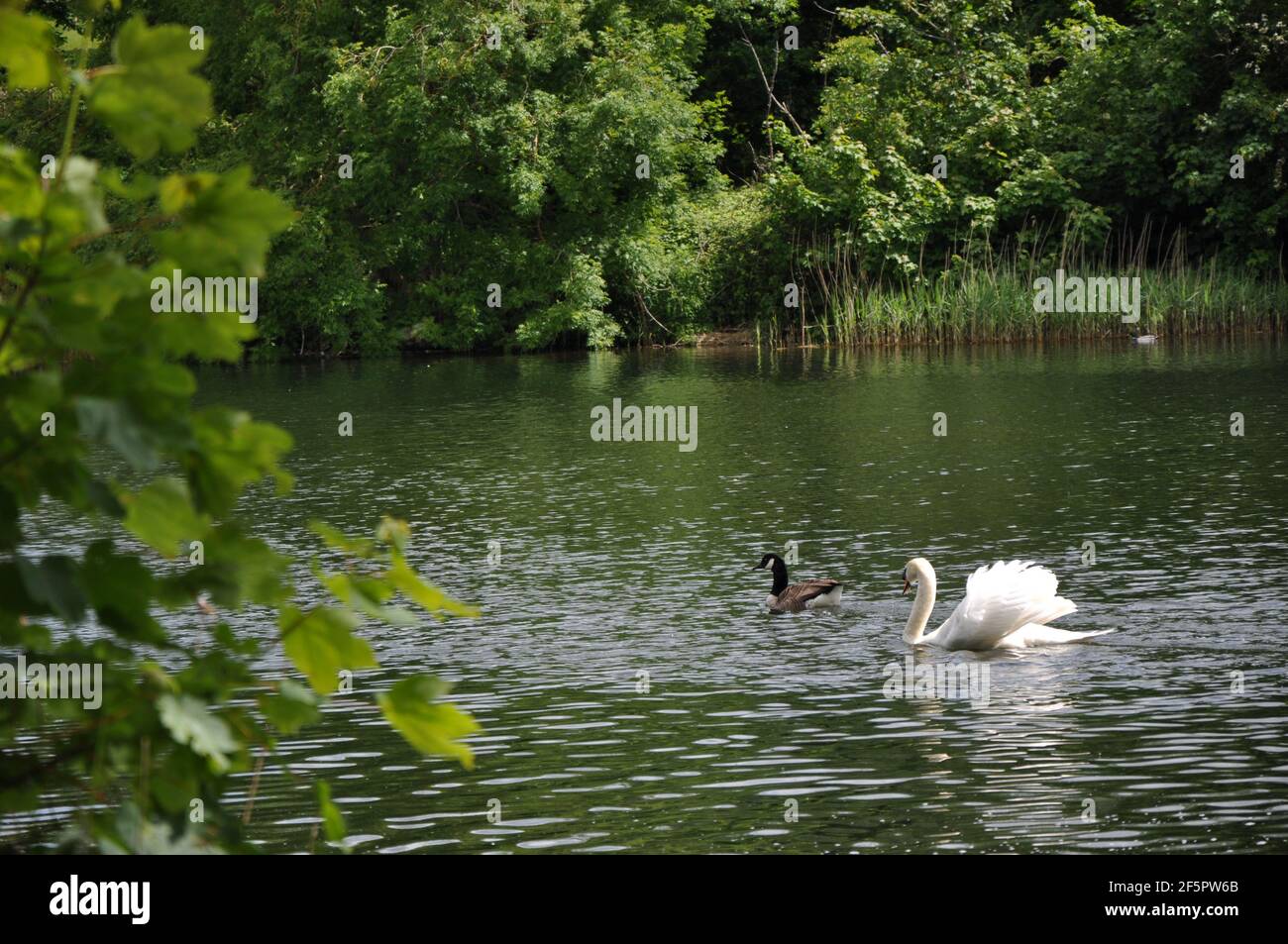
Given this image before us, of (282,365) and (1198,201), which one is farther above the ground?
(1198,201)

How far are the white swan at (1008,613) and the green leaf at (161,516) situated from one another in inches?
393

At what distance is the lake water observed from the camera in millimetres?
8148

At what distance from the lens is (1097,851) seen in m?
7.34

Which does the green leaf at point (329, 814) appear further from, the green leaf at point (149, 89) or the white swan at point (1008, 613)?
the white swan at point (1008, 613)

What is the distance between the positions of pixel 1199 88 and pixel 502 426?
72.4ft

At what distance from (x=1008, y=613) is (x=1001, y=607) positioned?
0.06 meters

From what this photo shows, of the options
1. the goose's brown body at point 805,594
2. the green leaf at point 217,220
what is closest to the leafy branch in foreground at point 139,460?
the green leaf at point 217,220

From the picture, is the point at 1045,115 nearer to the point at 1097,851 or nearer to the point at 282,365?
the point at 282,365

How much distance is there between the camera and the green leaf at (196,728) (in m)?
2.21

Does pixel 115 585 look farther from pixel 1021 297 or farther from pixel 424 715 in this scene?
pixel 1021 297

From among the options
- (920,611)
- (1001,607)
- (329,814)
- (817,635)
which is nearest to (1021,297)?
(920,611)

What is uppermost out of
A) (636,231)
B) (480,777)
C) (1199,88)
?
(1199,88)

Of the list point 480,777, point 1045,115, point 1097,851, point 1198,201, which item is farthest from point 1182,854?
point 1045,115

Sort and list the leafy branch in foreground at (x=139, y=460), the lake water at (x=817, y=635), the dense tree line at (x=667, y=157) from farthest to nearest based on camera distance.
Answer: the dense tree line at (x=667, y=157) → the lake water at (x=817, y=635) → the leafy branch in foreground at (x=139, y=460)
